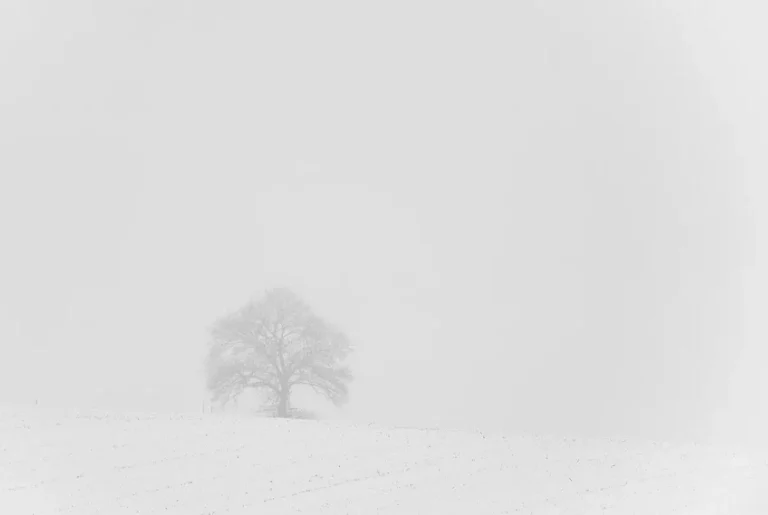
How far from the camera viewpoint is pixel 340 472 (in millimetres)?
26047

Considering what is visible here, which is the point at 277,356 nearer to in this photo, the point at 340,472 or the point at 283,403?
the point at 283,403

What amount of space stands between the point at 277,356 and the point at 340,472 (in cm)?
1774

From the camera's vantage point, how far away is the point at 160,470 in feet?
85.4

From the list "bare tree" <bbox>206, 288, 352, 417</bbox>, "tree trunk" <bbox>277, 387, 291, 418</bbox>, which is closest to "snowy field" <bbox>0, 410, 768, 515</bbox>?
"tree trunk" <bbox>277, 387, 291, 418</bbox>

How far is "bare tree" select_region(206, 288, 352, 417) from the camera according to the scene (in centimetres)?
4275

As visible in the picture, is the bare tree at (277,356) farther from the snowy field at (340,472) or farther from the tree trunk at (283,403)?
the snowy field at (340,472)

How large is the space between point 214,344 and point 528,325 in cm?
11828

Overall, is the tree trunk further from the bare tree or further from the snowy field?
the snowy field

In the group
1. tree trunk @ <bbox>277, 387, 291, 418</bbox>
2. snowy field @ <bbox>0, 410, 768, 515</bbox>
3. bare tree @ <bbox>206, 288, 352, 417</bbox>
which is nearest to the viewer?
snowy field @ <bbox>0, 410, 768, 515</bbox>

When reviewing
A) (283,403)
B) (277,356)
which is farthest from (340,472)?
(277,356)

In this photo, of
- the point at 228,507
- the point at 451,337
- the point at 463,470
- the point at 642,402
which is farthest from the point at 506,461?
the point at 451,337

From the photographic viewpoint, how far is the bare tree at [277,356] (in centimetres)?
4275

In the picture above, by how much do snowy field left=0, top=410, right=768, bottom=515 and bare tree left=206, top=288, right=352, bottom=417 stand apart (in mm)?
9379

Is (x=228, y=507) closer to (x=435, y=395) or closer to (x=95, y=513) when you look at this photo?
(x=95, y=513)
